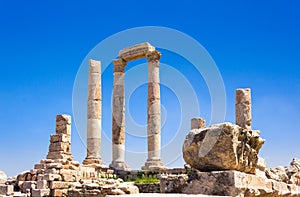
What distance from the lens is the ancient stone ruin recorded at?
19.9 ft

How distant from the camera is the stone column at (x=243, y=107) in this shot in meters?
19.9

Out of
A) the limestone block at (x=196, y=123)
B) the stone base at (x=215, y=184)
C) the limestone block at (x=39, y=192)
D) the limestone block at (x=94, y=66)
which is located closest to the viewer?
the stone base at (x=215, y=184)

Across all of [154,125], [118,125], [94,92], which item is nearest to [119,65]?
[94,92]

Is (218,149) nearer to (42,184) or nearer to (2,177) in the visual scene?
(42,184)

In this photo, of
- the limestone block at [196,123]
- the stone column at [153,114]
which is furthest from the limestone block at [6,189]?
the limestone block at [196,123]

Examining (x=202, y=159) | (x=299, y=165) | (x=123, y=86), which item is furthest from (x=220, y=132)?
(x=123, y=86)

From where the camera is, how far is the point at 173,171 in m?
23.8

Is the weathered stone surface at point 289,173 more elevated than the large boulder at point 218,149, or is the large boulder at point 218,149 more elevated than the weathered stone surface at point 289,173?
the large boulder at point 218,149

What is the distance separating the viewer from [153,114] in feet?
86.3

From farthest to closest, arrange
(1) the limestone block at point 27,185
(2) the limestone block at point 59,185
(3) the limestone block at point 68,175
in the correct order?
(3) the limestone block at point 68,175 → (1) the limestone block at point 27,185 → (2) the limestone block at point 59,185

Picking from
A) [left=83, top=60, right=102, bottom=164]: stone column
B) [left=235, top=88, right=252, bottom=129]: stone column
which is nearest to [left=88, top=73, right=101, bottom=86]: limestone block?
[left=83, top=60, right=102, bottom=164]: stone column

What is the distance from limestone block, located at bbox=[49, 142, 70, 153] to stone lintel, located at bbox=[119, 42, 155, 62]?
364 inches

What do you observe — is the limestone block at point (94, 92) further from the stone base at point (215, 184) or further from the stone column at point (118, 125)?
the stone base at point (215, 184)

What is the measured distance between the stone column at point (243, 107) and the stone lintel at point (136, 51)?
857cm
